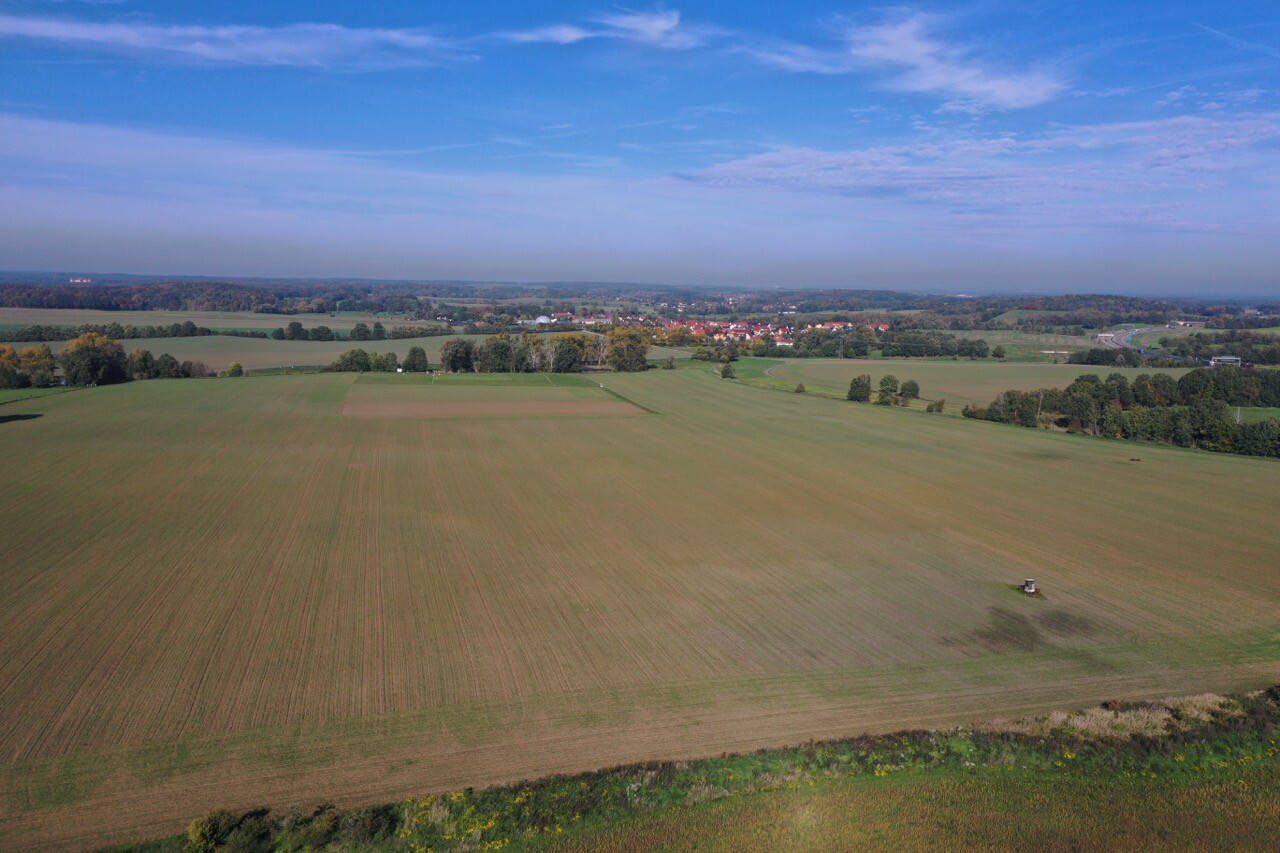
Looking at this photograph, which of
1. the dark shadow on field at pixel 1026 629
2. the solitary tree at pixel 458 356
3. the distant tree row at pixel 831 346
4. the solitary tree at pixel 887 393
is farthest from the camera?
the distant tree row at pixel 831 346

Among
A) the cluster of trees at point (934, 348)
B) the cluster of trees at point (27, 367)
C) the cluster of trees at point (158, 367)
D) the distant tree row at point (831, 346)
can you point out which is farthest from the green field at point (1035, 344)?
the cluster of trees at point (27, 367)

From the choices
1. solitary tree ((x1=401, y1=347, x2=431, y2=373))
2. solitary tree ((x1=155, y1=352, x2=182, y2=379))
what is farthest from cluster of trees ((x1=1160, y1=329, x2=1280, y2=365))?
solitary tree ((x1=155, y1=352, x2=182, y2=379))

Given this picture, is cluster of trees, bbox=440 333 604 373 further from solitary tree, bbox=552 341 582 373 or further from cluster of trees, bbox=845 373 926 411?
cluster of trees, bbox=845 373 926 411

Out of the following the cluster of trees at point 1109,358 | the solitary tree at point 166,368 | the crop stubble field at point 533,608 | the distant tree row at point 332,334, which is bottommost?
the crop stubble field at point 533,608

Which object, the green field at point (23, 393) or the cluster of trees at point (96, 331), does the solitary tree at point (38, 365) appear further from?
the cluster of trees at point (96, 331)

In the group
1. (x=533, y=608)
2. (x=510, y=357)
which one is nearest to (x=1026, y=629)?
(x=533, y=608)

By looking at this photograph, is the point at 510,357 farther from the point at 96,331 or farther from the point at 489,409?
the point at 96,331

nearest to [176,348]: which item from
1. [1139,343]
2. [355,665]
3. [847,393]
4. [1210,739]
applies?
[847,393]

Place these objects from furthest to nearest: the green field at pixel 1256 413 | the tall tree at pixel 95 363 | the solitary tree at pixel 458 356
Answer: the solitary tree at pixel 458 356 < the tall tree at pixel 95 363 < the green field at pixel 1256 413

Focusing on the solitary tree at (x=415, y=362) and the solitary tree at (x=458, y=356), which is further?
the solitary tree at (x=458, y=356)
